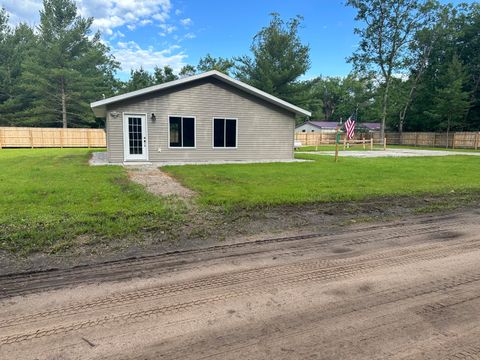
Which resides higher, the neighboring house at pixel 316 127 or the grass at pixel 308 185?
the neighboring house at pixel 316 127

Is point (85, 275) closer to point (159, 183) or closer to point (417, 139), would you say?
point (159, 183)

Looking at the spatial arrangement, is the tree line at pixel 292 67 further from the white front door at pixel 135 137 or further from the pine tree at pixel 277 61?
the white front door at pixel 135 137

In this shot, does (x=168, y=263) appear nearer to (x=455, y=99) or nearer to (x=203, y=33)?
(x=203, y=33)

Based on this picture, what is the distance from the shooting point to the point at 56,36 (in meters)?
31.1

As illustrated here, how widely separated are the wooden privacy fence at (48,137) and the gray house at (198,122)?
1411 cm

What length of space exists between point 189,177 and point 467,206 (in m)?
6.46

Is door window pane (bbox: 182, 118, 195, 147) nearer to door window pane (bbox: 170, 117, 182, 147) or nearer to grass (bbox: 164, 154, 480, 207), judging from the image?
door window pane (bbox: 170, 117, 182, 147)

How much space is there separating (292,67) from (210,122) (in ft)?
73.1

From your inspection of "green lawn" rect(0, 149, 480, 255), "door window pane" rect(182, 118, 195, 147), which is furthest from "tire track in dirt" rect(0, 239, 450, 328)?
"door window pane" rect(182, 118, 195, 147)

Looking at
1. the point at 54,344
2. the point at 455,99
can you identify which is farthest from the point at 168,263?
the point at 455,99

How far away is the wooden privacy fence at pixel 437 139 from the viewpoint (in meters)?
30.6

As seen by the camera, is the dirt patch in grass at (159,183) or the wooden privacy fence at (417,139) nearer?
the dirt patch in grass at (159,183)

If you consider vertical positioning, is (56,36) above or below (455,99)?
above

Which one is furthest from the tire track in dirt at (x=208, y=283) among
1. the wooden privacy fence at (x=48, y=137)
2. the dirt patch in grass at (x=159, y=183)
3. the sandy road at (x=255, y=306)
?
the wooden privacy fence at (x=48, y=137)
